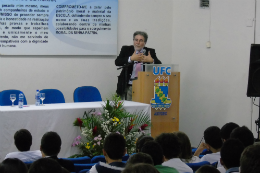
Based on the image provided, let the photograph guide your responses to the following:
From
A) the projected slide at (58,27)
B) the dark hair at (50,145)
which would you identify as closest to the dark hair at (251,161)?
the dark hair at (50,145)

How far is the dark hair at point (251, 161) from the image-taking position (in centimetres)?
152

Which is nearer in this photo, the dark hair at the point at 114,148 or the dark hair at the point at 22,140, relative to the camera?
the dark hair at the point at 114,148

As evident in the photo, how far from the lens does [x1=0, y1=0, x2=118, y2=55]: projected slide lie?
6.06 m

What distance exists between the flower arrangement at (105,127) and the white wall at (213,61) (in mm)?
1706

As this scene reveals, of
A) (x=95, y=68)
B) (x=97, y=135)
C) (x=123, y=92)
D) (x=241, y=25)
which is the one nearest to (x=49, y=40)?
(x=95, y=68)

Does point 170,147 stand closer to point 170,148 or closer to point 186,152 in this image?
point 170,148

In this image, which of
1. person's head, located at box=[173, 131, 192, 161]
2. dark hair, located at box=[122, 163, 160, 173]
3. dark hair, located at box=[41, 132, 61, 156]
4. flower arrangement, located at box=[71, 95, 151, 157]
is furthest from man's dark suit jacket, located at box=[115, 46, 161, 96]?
dark hair, located at box=[122, 163, 160, 173]

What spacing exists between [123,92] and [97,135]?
4.97 feet

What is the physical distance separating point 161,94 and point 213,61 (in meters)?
1.49

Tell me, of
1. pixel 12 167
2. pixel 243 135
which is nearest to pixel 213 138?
pixel 243 135

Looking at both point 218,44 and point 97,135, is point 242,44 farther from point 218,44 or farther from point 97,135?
point 97,135

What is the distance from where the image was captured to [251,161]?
5.05ft

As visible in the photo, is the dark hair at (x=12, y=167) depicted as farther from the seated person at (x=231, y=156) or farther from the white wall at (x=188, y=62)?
the white wall at (x=188, y=62)

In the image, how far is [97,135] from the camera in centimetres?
414
